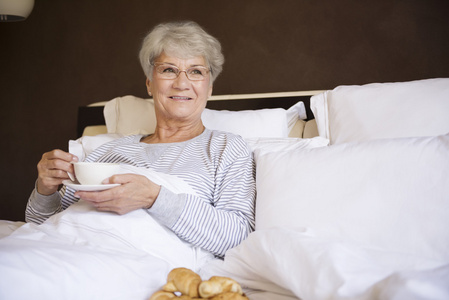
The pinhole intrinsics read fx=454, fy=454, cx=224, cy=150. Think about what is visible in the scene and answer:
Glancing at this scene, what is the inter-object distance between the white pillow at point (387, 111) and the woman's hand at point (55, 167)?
993 mm

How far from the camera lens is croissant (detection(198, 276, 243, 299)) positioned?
890 mm

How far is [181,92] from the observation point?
179 cm

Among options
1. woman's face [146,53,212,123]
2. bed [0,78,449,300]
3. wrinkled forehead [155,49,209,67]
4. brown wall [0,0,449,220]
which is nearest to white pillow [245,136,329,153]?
bed [0,78,449,300]

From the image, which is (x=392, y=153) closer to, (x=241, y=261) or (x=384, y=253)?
(x=384, y=253)

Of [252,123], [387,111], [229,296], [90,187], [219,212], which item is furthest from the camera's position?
[252,123]

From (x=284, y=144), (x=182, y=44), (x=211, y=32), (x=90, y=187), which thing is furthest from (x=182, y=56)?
(x=211, y=32)

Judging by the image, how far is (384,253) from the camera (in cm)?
99

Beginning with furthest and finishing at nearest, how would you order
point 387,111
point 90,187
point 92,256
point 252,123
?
point 252,123 → point 387,111 → point 90,187 → point 92,256

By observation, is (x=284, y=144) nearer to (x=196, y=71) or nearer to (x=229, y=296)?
(x=196, y=71)

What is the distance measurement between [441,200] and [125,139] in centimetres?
119

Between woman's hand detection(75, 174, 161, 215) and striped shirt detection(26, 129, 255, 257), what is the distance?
34 millimetres

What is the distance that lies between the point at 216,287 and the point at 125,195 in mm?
467

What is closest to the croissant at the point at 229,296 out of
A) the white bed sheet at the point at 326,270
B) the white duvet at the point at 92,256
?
the white bed sheet at the point at 326,270

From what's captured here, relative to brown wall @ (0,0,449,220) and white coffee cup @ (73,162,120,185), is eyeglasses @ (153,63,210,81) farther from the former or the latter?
brown wall @ (0,0,449,220)
